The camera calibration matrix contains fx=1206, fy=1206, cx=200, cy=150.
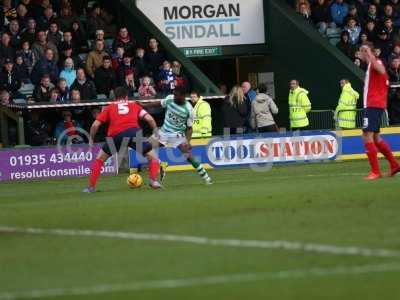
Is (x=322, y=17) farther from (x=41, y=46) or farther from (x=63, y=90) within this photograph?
(x=63, y=90)

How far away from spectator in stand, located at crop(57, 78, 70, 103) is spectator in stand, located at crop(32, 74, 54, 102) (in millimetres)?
256

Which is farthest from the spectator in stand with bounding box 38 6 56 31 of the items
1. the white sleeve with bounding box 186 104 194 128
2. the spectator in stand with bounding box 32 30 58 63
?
the white sleeve with bounding box 186 104 194 128

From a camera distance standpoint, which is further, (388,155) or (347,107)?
(347,107)

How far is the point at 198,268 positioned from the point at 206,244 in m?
1.34

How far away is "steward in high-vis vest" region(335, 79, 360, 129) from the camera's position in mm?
29969

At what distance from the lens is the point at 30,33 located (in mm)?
29219

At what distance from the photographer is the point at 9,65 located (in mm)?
27797

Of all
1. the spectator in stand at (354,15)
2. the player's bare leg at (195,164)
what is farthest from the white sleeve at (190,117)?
the spectator in stand at (354,15)

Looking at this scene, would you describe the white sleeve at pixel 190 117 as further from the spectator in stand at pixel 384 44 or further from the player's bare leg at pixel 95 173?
the spectator in stand at pixel 384 44

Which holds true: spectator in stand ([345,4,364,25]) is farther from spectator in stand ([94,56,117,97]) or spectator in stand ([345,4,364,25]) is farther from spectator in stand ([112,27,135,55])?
spectator in stand ([94,56,117,97])

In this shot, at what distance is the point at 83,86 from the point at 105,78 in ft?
3.11

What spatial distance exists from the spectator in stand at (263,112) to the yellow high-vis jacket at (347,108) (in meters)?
1.79

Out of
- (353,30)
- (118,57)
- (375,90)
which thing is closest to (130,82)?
(118,57)

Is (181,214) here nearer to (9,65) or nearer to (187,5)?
(9,65)
